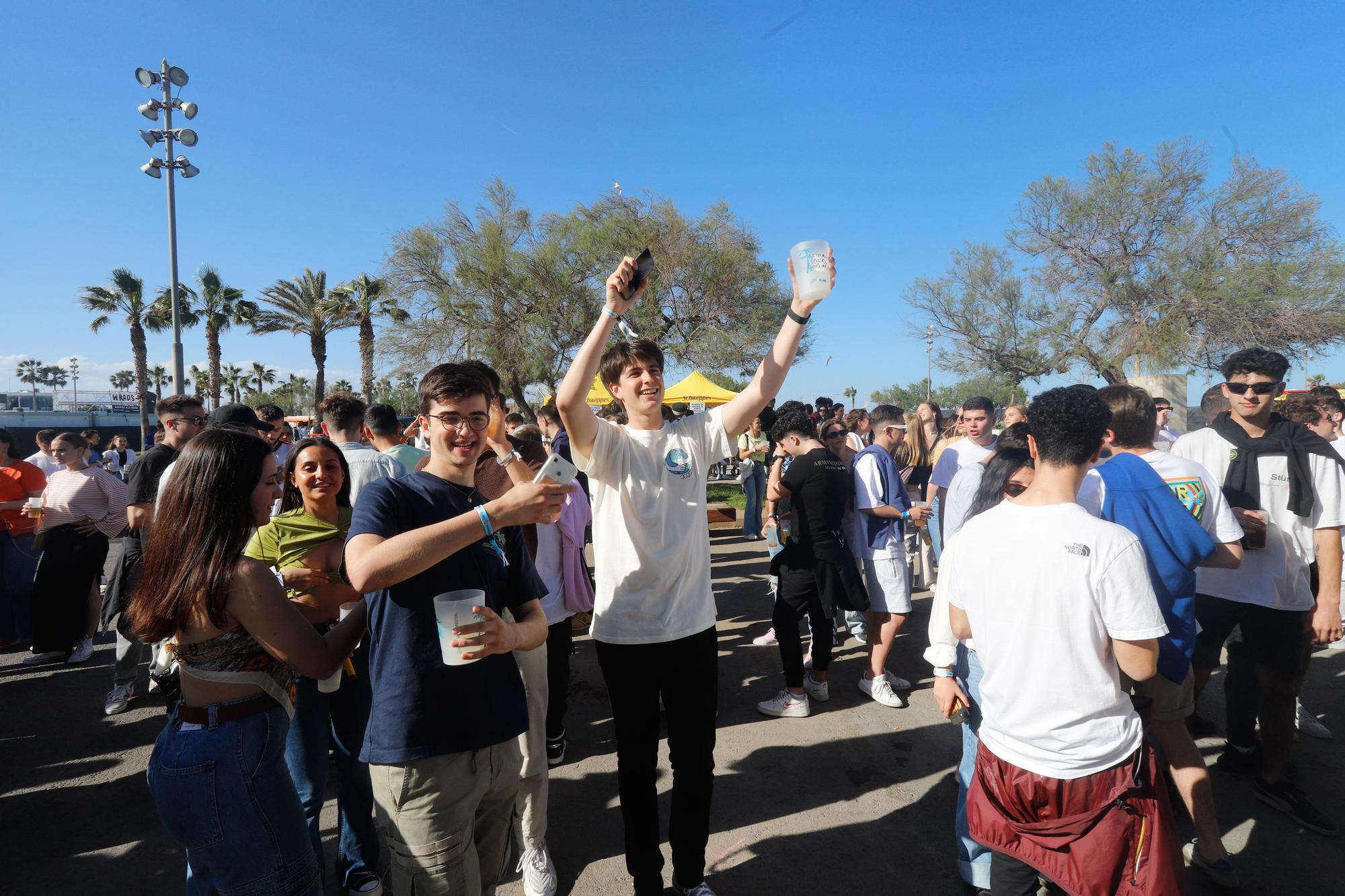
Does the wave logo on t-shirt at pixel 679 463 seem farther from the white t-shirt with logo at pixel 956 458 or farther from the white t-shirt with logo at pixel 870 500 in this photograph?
the white t-shirt with logo at pixel 956 458

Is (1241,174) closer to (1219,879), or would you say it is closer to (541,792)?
(1219,879)

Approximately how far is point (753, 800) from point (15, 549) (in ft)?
21.5

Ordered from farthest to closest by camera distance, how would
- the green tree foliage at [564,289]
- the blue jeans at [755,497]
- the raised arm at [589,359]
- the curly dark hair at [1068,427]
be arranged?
the green tree foliage at [564,289] < the blue jeans at [755,497] < the raised arm at [589,359] < the curly dark hair at [1068,427]

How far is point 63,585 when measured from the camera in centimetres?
525

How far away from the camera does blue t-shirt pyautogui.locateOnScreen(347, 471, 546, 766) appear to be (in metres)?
1.67

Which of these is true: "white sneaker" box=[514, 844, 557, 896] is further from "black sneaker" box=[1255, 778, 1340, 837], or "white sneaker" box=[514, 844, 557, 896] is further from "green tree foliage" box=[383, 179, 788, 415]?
"green tree foliage" box=[383, 179, 788, 415]

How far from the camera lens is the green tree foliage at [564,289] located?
20078mm

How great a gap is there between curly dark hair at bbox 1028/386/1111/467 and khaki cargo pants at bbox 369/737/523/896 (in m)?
1.87

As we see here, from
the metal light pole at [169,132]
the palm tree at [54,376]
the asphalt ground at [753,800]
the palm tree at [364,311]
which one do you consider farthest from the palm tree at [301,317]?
the palm tree at [54,376]

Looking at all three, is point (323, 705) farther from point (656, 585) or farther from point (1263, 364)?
point (1263, 364)

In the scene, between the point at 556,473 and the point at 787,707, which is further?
the point at 787,707

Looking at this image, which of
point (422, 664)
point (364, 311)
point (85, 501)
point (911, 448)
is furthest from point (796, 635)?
point (364, 311)

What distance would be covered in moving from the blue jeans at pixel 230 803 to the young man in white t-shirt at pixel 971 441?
4.29 m

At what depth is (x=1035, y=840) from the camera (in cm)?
183
